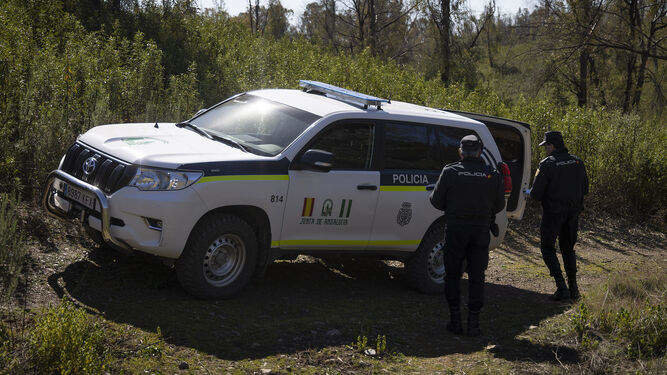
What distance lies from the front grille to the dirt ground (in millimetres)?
912

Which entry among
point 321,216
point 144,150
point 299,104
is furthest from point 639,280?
point 144,150

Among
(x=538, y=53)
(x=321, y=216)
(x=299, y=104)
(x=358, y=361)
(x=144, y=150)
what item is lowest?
(x=358, y=361)

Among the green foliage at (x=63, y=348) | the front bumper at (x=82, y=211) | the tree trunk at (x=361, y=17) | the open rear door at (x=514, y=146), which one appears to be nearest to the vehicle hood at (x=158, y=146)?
the front bumper at (x=82, y=211)

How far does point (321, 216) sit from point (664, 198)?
439 inches

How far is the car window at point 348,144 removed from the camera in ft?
22.1

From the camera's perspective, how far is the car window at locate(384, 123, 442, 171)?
7199 millimetres

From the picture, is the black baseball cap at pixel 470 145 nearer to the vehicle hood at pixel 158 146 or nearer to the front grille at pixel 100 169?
the vehicle hood at pixel 158 146

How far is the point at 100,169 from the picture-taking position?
601 cm

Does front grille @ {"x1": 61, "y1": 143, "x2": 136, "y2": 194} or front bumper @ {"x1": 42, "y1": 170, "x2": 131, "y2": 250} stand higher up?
front grille @ {"x1": 61, "y1": 143, "x2": 136, "y2": 194}

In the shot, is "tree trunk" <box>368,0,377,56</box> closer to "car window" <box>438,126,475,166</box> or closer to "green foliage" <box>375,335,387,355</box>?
"car window" <box>438,126,475,166</box>

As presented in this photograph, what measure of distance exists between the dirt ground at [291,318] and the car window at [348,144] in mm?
1434

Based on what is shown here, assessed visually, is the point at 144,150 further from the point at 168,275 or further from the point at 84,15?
the point at 84,15

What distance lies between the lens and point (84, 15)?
59.1 feet


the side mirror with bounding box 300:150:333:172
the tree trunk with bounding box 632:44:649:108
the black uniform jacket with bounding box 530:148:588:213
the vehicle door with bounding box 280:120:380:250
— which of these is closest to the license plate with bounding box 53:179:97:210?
the vehicle door with bounding box 280:120:380:250
